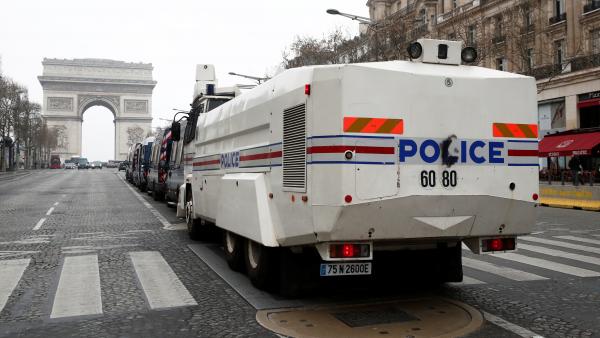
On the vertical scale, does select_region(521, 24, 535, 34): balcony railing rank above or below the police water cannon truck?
above

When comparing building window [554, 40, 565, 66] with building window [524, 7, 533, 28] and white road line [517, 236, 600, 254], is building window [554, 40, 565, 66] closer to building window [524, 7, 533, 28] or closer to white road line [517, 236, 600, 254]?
building window [524, 7, 533, 28]

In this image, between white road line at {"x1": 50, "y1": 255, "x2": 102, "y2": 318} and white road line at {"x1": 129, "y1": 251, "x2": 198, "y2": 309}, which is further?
white road line at {"x1": 129, "y1": 251, "x2": 198, "y2": 309}

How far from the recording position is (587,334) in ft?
16.6

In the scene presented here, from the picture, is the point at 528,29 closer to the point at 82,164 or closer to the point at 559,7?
the point at 559,7

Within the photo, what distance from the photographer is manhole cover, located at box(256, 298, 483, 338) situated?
16.9ft

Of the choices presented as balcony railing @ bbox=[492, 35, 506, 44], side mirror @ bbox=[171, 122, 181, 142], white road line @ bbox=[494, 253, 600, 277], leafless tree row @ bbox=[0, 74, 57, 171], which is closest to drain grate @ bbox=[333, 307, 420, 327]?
white road line @ bbox=[494, 253, 600, 277]

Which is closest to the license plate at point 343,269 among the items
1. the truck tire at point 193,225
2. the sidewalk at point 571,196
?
the truck tire at point 193,225

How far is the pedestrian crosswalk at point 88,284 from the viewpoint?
20.2ft

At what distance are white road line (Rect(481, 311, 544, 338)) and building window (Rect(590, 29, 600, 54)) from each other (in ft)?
102

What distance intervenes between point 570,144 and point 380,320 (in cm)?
2803

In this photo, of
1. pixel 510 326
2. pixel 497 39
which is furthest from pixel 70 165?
pixel 510 326

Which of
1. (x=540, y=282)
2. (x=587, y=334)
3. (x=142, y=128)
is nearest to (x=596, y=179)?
(x=540, y=282)

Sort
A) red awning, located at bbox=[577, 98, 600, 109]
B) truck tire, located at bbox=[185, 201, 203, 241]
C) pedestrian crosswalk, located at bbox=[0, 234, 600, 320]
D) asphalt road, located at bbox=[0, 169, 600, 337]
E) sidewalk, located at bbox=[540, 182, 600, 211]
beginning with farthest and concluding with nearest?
1. red awning, located at bbox=[577, 98, 600, 109]
2. sidewalk, located at bbox=[540, 182, 600, 211]
3. truck tire, located at bbox=[185, 201, 203, 241]
4. pedestrian crosswalk, located at bbox=[0, 234, 600, 320]
5. asphalt road, located at bbox=[0, 169, 600, 337]

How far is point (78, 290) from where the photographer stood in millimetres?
6898
